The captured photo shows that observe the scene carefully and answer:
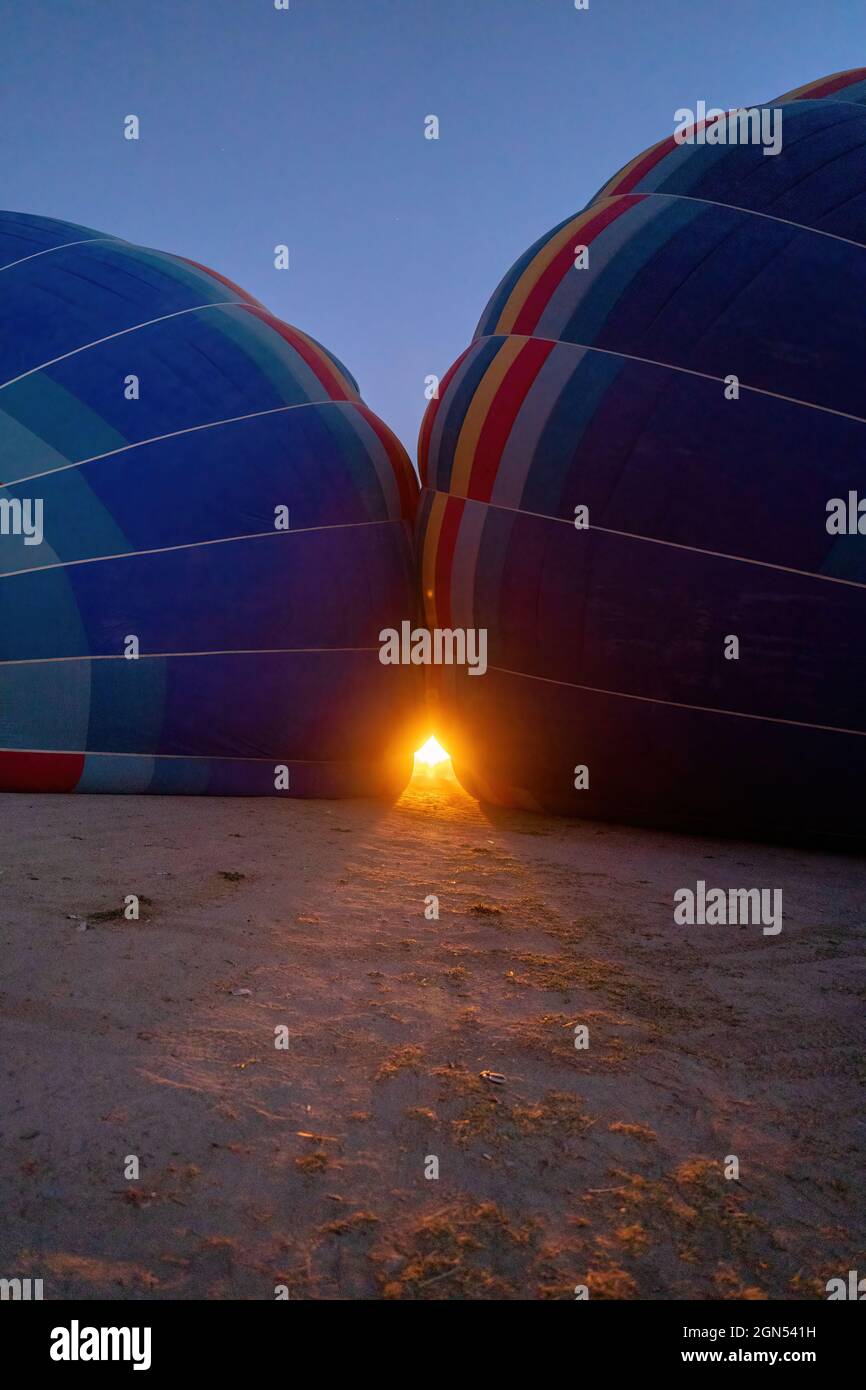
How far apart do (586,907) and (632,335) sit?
280 centimetres

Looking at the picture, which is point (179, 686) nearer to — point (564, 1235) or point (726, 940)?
point (726, 940)

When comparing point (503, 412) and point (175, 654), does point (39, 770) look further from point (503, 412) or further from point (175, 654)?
point (503, 412)

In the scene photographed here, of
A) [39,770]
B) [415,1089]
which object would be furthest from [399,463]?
[415,1089]

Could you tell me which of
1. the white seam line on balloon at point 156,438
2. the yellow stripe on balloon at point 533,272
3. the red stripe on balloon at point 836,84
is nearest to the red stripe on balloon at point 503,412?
the yellow stripe on balloon at point 533,272

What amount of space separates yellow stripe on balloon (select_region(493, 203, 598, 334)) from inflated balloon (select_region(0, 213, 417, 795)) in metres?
1.27

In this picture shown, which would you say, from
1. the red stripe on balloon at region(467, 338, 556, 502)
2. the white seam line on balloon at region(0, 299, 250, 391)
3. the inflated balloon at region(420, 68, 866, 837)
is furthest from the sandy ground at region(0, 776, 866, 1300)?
the white seam line on balloon at region(0, 299, 250, 391)

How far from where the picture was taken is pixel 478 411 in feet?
16.2

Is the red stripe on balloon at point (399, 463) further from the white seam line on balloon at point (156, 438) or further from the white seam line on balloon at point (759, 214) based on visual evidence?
the white seam line on balloon at point (759, 214)

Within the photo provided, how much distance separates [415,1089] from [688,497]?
308 cm

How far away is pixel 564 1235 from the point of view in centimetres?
152

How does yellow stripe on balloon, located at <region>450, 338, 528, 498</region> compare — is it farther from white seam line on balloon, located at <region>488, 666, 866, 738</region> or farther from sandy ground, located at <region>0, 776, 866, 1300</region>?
sandy ground, located at <region>0, 776, 866, 1300</region>

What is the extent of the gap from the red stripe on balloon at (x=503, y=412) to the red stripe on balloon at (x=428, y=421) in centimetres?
65

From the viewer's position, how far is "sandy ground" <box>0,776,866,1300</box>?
1.46 metres
